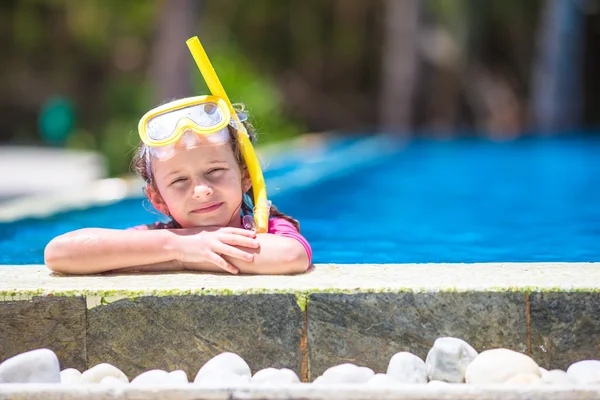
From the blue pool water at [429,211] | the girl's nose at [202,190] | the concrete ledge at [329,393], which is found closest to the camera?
the concrete ledge at [329,393]

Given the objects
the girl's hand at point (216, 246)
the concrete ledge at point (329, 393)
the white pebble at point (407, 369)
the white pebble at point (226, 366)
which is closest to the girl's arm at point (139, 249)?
the girl's hand at point (216, 246)

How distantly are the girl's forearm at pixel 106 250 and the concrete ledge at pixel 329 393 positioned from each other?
0.72m

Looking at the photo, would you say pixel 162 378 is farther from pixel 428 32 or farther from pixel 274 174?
pixel 428 32

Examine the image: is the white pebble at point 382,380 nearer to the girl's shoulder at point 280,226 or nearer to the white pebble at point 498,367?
the white pebble at point 498,367

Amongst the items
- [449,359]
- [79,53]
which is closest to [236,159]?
[449,359]

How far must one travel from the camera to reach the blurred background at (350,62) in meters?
17.6

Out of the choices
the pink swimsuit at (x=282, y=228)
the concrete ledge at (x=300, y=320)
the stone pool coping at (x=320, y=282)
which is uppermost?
the pink swimsuit at (x=282, y=228)

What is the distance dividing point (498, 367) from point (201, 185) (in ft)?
3.67

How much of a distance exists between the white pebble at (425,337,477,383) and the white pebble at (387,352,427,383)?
0.03 m

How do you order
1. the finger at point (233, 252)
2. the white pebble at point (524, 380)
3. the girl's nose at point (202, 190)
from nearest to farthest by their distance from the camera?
the white pebble at point (524, 380) → the finger at point (233, 252) → the girl's nose at point (202, 190)

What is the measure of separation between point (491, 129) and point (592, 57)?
4026mm

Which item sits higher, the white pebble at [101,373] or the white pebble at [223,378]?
the white pebble at [101,373]

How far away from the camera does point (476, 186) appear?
8.77 m

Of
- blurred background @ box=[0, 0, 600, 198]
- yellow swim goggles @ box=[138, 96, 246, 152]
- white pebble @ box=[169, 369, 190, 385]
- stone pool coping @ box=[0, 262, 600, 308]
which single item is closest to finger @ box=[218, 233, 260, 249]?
stone pool coping @ box=[0, 262, 600, 308]
